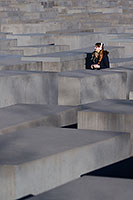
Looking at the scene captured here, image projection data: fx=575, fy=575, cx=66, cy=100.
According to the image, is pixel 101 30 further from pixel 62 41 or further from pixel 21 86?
pixel 21 86

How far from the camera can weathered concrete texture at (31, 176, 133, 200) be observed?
187 inches

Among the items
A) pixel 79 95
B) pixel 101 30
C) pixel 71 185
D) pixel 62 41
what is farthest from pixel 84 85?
pixel 101 30

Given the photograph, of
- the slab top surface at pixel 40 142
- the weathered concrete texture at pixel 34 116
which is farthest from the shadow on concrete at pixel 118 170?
the weathered concrete texture at pixel 34 116

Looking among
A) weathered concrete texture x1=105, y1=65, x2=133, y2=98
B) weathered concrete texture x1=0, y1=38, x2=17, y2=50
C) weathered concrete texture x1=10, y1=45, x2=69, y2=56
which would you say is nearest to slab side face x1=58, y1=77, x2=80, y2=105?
weathered concrete texture x1=105, y1=65, x2=133, y2=98

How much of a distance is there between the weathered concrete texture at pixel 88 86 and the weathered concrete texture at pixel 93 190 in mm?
4876

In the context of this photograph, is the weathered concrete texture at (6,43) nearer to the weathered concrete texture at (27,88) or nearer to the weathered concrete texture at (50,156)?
the weathered concrete texture at (27,88)

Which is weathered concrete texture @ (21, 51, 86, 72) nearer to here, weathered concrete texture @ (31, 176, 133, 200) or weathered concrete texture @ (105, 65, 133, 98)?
weathered concrete texture @ (105, 65, 133, 98)

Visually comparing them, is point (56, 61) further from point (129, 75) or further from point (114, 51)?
point (114, 51)

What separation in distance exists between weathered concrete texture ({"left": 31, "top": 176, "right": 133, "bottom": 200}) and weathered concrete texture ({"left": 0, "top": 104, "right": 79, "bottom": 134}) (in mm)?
2050

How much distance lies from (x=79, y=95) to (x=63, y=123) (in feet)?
7.00

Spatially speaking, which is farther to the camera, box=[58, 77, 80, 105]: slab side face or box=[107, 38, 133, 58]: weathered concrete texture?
box=[107, 38, 133, 58]: weathered concrete texture

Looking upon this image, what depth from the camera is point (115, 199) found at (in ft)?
15.5

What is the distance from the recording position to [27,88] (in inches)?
392

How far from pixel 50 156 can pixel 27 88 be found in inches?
173
